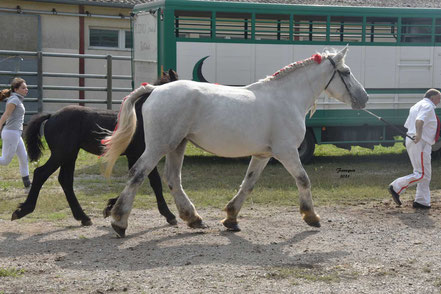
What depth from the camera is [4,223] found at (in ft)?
25.8

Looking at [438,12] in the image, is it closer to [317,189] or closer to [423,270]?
[317,189]

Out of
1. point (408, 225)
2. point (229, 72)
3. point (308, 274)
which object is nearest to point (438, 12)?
point (229, 72)

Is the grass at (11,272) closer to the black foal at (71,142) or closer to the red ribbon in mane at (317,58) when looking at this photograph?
the black foal at (71,142)

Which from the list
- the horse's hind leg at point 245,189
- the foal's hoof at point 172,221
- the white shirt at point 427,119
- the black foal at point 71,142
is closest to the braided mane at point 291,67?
the horse's hind leg at point 245,189

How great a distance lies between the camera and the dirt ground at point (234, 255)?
5.44m

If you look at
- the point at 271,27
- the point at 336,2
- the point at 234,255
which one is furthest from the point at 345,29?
the point at 336,2

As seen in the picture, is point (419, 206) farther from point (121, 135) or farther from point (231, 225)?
point (121, 135)

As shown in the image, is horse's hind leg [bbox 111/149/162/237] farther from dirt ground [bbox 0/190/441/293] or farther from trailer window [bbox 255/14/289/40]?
trailer window [bbox 255/14/289/40]

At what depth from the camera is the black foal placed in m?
7.63

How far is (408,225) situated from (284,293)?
3.31 metres

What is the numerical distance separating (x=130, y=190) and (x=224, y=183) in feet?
14.2

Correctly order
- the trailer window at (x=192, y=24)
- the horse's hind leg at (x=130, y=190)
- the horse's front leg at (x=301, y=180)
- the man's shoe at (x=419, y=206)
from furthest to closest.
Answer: the trailer window at (x=192, y=24) < the man's shoe at (x=419, y=206) < the horse's front leg at (x=301, y=180) < the horse's hind leg at (x=130, y=190)

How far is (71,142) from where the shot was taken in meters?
7.64

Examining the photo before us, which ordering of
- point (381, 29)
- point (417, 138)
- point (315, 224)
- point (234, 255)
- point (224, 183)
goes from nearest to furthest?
point (234, 255) < point (315, 224) < point (417, 138) < point (224, 183) < point (381, 29)
